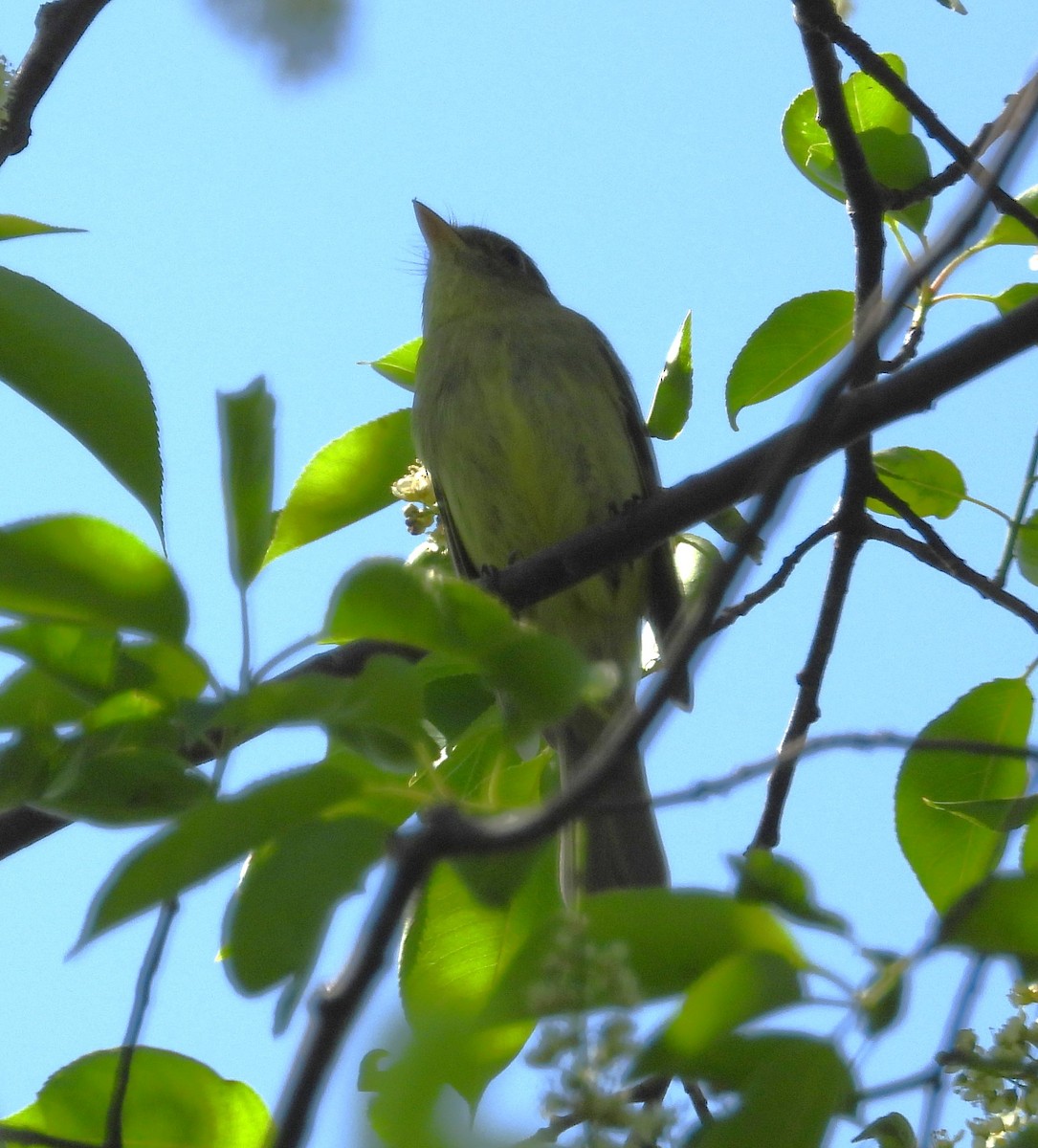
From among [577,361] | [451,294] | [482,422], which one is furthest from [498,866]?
[451,294]

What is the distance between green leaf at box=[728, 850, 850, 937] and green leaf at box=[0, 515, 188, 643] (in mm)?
705

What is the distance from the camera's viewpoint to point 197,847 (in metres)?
1.42

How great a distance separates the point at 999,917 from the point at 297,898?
71cm

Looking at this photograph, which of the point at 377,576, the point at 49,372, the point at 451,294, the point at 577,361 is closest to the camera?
the point at 377,576

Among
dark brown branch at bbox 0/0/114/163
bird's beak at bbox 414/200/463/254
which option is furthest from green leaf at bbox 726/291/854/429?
bird's beak at bbox 414/200/463/254

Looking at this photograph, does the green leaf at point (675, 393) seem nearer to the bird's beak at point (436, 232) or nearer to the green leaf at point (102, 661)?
the green leaf at point (102, 661)

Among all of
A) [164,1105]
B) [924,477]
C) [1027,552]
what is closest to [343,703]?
[164,1105]

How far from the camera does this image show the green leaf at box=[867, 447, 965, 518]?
4.21m

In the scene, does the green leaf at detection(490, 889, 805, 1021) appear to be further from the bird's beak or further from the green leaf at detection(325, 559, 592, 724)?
the bird's beak

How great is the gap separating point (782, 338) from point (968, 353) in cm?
174

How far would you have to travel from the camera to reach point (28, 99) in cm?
391

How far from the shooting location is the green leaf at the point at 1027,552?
144 inches

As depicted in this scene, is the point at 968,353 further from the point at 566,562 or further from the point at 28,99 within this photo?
the point at 28,99

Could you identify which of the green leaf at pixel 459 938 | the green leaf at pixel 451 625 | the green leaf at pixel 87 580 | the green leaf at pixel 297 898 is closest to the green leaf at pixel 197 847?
the green leaf at pixel 297 898
